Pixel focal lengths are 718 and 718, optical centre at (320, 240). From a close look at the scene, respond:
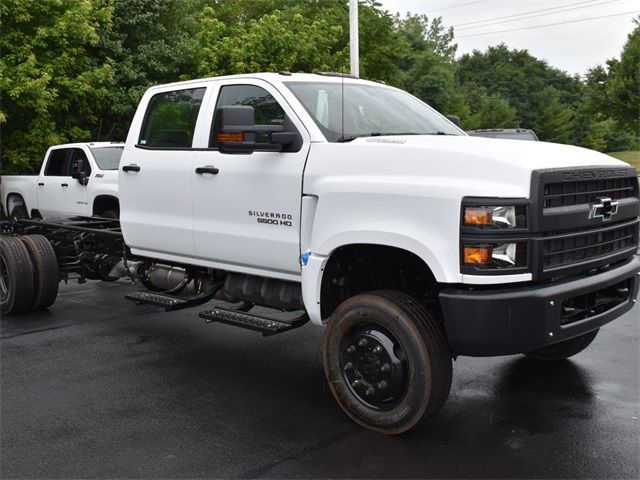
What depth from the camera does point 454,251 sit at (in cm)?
399

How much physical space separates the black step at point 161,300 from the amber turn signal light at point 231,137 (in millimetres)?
1491

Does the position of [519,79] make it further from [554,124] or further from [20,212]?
[20,212]

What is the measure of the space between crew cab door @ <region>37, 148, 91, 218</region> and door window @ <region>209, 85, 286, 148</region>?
725 cm

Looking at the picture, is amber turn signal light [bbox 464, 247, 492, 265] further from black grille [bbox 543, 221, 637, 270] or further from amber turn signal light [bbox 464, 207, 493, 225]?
black grille [bbox 543, 221, 637, 270]

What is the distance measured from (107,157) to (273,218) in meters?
8.52

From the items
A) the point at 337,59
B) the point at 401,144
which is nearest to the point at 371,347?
the point at 401,144

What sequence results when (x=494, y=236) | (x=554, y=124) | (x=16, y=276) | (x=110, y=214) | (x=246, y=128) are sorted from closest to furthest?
(x=494, y=236) → (x=246, y=128) → (x=16, y=276) → (x=110, y=214) → (x=554, y=124)

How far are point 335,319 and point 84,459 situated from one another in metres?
1.71

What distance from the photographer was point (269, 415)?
4.84 metres

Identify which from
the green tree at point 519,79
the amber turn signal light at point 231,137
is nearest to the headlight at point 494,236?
the amber turn signal light at point 231,137

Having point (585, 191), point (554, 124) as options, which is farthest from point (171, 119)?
point (554, 124)

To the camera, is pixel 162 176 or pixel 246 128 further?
pixel 162 176

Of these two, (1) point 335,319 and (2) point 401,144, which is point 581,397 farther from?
(2) point 401,144

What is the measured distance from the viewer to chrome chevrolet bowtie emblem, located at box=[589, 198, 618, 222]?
438 centimetres
